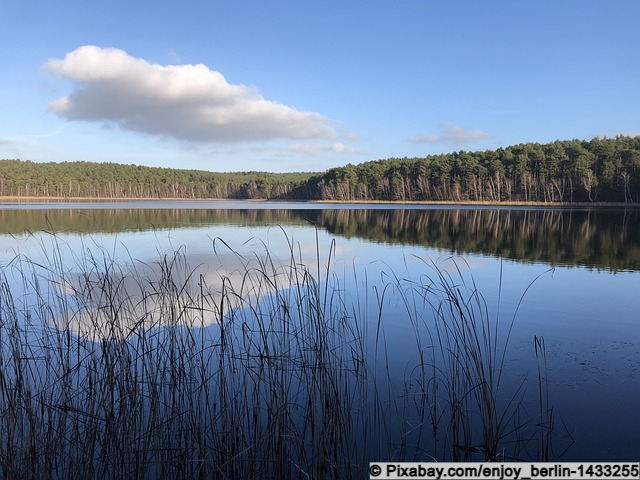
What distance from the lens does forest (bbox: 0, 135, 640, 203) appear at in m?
71.3

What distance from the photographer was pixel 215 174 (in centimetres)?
17425

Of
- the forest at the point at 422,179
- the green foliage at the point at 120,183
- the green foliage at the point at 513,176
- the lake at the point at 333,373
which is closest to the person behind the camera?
the lake at the point at 333,373

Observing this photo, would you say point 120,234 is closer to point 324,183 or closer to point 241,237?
point 241,237

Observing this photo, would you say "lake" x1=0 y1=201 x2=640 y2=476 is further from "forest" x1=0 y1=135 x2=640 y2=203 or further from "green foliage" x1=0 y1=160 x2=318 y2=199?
"green foliage" x1=0 y1=160 x2=318 y2=199

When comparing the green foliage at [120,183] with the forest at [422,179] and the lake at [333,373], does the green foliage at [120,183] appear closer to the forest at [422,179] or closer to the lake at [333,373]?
the forest at [422,179]

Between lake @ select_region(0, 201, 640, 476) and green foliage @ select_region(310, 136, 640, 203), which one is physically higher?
green foliage @ select_region(310, 136, 640, 203)

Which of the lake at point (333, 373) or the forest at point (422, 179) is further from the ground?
the forest at point (422, 179)

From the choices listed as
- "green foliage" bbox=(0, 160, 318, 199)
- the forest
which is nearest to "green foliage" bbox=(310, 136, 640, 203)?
the forest

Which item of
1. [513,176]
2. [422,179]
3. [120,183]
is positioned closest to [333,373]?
[513,176]

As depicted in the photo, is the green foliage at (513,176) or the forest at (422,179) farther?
the forest at (422,179)

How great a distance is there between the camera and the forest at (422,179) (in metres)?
71.3

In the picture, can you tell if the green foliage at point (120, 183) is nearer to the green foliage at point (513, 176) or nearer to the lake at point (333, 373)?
the green foliage at point (513, 176)

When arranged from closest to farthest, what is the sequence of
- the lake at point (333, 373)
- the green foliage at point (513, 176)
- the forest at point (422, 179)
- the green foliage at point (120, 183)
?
1. the lake at point (333, 373)
2. the green foliage at point (513, 176)
3. the forest at point (422, 179)
4. the green foliage at point (120, 183)

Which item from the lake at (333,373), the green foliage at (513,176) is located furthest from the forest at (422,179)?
the lake at (333,373)
